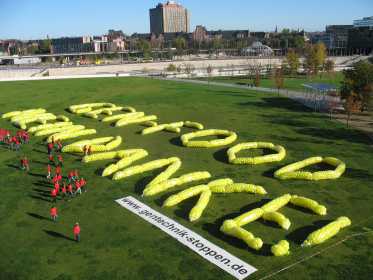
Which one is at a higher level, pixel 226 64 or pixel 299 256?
pixel 226 64

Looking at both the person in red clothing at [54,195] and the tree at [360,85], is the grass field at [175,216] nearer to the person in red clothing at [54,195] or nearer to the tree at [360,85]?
the person in red clothing at [54,195]

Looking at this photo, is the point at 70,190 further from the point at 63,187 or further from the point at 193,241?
the point at 193,241

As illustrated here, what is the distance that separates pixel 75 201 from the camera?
93.6 feet

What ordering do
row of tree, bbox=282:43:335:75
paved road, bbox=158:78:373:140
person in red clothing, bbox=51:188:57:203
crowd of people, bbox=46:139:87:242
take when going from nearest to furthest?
crowd of people, bbox=46:139:87:242 → person in red clothing, bbox=51:188:57:203 → paved road, bbox=158:78:373:140 → row of tree, bbox=282:43:335:75

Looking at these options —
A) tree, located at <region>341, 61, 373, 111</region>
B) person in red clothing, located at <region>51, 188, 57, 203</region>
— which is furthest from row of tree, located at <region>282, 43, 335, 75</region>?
person in red clothing, located at <region>51, 188, 57, 203</region>

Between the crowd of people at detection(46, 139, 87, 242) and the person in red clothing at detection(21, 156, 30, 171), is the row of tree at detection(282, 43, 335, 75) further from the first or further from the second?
the crowd of people at detection(46, 139, 87, 242)

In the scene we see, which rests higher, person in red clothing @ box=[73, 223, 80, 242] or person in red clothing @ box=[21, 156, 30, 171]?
person in red clothing @ box=[21, 156, 30, 171]

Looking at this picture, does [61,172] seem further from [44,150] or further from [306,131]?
[306,131]

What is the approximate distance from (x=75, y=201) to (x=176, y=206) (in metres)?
7.62

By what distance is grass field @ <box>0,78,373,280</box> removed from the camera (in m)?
20.4

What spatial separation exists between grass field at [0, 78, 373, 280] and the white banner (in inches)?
17.6

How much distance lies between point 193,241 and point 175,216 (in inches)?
136

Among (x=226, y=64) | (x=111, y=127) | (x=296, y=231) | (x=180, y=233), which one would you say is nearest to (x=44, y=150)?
(x=111, y=127)

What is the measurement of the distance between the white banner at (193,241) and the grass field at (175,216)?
448 mm
